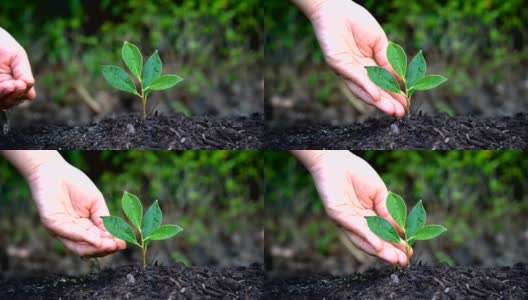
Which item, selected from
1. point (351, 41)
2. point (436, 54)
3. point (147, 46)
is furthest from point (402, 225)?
point (147, 46)

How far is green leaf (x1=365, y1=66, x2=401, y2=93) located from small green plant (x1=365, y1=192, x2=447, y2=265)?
42cm

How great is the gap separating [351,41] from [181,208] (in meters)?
1.13

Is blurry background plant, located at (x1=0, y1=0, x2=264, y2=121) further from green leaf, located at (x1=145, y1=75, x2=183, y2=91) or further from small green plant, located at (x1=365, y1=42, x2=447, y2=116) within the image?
small green plant, located at (x1=365, y1=42, x2=447, y2=116)

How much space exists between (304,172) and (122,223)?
0.99 metres

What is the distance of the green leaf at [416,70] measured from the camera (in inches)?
92.4

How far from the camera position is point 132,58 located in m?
2.38

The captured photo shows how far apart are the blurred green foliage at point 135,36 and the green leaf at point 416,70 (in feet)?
2.47

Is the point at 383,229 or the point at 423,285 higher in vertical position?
the point at 383,229

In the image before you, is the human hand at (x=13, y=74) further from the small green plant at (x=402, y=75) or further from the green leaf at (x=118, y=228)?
the small green plant at (x=402, y=75)

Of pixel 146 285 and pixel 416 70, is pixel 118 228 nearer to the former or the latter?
pixel 146 285

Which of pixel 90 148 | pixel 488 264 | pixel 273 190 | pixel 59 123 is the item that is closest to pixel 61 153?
pixel 59 123

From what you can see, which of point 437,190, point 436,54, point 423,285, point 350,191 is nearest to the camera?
point 423,285

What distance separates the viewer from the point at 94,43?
2770mm

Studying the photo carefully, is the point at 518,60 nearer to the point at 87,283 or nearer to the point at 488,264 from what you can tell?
the point at 488,264
